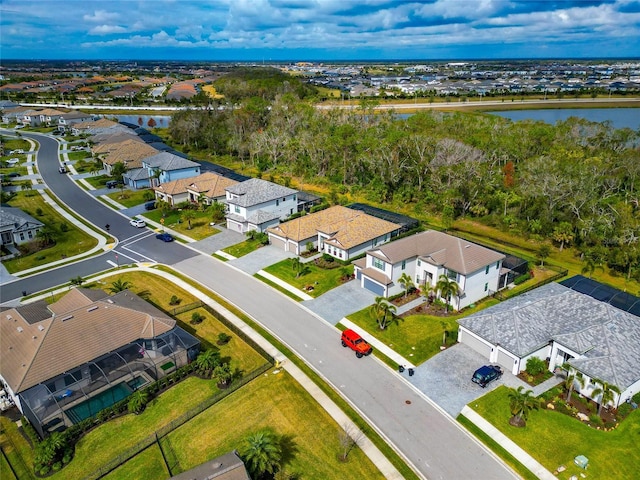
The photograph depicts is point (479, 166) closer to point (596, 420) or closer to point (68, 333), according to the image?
point (596, 420)

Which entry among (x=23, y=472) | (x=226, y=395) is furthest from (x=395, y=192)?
(x=23, y=472)

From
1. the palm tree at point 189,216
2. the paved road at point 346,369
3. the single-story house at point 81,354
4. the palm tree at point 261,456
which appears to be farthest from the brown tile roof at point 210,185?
the palm tree at point 261,456

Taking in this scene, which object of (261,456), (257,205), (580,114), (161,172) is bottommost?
(261,456)

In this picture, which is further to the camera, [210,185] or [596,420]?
[210,185]

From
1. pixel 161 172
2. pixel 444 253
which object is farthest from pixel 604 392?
pixel 161 172

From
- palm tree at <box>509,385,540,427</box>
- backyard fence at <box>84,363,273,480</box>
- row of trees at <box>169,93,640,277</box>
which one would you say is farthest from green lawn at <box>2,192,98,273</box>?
palm tree at <box>509,385,540,427</box>

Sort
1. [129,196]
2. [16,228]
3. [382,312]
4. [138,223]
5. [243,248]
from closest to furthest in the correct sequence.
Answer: [382,312] → [243,248] → [16,228] → [138,223] → [129,196]

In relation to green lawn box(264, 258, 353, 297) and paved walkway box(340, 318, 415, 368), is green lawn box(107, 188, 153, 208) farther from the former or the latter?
paved walkway box(340, 318, 415, 368)

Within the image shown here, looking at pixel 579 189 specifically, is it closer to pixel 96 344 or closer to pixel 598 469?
pixel 598 469

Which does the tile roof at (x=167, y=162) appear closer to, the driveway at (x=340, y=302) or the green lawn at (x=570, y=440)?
the driveway at (x=340, y=302)
